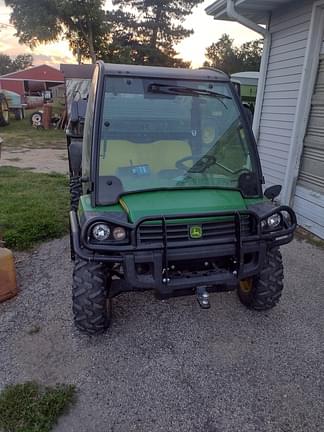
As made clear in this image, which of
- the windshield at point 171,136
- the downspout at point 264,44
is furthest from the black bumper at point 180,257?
the downspout at point 264,44

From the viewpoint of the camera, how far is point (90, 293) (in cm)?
243

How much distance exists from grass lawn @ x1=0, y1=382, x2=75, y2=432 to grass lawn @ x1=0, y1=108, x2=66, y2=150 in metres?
11.6

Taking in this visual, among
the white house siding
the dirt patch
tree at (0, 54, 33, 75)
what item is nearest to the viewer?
the white house siding

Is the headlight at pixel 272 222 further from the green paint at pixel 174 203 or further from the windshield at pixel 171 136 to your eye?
the windshield at pixel 171 136

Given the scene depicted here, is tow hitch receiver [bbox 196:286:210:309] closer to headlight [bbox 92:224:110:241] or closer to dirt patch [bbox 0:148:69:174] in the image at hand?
headlight [bbox 92:224:110:241]

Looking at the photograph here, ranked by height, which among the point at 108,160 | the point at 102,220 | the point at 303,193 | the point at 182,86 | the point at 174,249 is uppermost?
the point at 182,86

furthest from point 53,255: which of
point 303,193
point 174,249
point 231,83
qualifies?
point 303,193

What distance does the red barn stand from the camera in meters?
35.8

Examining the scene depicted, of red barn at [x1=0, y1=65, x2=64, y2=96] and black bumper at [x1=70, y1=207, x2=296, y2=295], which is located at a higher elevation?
red barn at [x1=0, y1=65, x2=64, y2=96]

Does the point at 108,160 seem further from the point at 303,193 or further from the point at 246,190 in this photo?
the point at 303,193

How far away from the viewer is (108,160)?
2.52m

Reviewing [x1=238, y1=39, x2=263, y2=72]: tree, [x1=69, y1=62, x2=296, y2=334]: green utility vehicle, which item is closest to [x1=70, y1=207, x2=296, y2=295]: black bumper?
[x1=69, y1=62, x2=296, y2=334]: green utility vehicle

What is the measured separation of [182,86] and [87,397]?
7.79ft

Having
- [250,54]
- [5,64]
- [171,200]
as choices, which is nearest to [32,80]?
[250,54]
